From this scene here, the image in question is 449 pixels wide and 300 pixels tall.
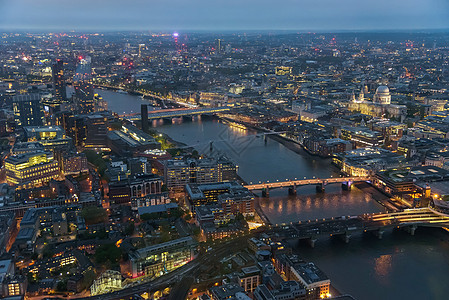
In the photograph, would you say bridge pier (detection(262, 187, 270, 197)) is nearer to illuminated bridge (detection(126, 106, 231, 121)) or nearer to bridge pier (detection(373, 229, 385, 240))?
bridge pier (detection(373, 229, 385, 240))

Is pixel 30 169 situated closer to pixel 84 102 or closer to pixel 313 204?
pixel 313 204

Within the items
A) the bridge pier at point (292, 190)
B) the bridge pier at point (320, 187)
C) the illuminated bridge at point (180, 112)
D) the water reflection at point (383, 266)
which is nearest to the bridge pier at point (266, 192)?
the bridge pier at point (292, 190)

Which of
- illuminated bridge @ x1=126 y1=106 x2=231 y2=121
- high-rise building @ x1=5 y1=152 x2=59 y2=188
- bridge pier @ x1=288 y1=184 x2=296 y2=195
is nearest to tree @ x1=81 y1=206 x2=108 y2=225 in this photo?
high-rise building @ x1=5 y1=152 x2=59 y2=188

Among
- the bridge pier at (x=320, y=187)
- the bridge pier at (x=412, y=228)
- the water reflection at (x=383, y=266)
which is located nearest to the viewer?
the water reflection at (x=383, y=266)

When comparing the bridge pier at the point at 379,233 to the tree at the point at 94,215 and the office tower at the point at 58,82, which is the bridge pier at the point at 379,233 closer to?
the tree at the point at 94,215

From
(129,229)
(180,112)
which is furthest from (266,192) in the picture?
(180,112)

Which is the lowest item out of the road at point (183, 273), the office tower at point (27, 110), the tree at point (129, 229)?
the road at point (183, 273)
